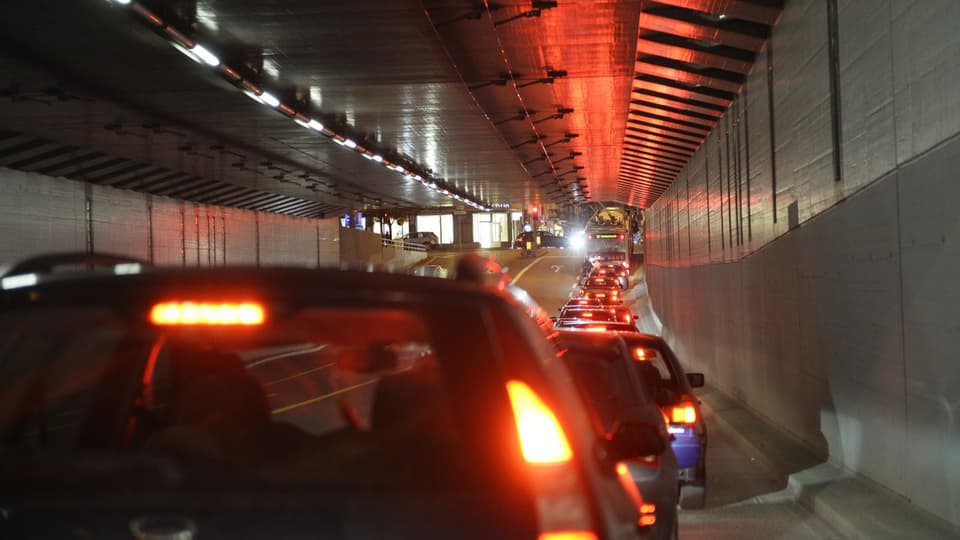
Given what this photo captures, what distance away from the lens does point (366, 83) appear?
68.8ft

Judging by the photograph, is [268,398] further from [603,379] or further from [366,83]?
[366,83]

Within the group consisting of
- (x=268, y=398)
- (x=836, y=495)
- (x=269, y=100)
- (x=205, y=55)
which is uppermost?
(x=205, y=55)

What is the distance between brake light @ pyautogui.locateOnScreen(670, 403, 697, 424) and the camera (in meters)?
9.94

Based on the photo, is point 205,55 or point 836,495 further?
point 205,55

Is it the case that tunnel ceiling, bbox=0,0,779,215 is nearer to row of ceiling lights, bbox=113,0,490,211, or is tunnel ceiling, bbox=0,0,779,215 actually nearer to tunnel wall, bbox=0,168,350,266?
row of ceiling lights, bbox=113,0,490,211

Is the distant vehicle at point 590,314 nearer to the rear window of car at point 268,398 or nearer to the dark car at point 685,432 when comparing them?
the dark car at point 685,432

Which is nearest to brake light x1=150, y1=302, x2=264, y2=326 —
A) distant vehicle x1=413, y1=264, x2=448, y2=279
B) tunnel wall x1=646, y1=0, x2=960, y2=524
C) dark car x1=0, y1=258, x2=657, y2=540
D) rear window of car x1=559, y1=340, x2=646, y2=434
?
dark car x1=0, y1=258, x2=657, y2=540

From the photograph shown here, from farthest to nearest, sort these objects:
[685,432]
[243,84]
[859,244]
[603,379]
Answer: [243,84] → [859,244] → [685,432] → [603,379]

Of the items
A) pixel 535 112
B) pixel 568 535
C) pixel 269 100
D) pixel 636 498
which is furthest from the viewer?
pixel 535 112

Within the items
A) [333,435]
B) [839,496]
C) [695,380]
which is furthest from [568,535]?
[695,380]

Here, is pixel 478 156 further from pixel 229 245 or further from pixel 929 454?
pixel 929 454

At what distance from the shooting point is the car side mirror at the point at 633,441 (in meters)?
3.70

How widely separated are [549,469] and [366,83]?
750 inches

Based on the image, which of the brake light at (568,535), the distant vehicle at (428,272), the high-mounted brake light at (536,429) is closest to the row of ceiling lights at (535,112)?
the distant vehicle at (428,272)
